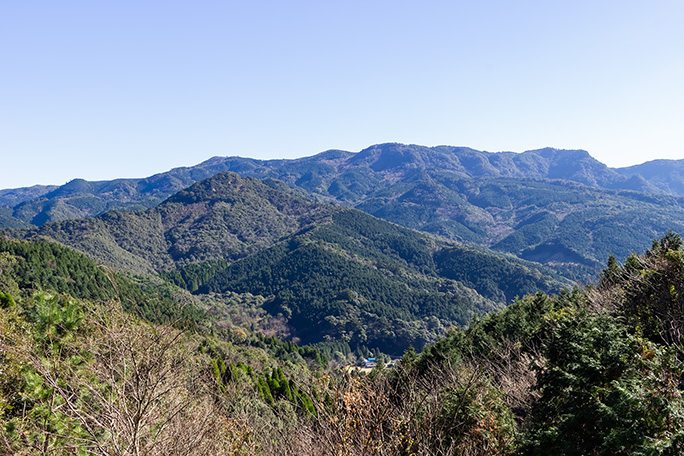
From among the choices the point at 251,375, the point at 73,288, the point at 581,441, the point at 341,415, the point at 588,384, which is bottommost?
the point at 251,375

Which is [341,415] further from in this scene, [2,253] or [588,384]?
[2,253]

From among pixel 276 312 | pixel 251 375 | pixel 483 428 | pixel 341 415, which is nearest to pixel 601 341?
pixel 483 428

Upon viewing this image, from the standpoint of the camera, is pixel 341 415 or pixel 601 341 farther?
pixel 601 341

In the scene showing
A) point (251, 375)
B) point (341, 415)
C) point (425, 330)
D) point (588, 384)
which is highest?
point (341, 415)

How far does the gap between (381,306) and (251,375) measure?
11840 centimetres

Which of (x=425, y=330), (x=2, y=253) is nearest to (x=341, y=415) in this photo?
(x=2, y=253)

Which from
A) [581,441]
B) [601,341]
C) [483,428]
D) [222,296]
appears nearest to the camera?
[581,441]

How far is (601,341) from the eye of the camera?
981 cm

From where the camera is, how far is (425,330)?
140750 millimetres

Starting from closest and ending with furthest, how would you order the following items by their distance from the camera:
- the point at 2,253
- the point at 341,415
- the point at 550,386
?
the point at 341,415
the point at 550,386
the point at 2,253

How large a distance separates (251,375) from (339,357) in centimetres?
8032

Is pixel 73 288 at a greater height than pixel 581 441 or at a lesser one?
lesser

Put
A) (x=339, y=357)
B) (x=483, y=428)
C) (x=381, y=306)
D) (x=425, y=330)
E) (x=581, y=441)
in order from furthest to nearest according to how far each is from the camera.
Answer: (x=381, y=306) → (x=425, y=330) → (x=339, y=357) → (x=483, y=428) → (x=581, y=441)

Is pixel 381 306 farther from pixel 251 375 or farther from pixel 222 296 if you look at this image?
pixel 251 375
